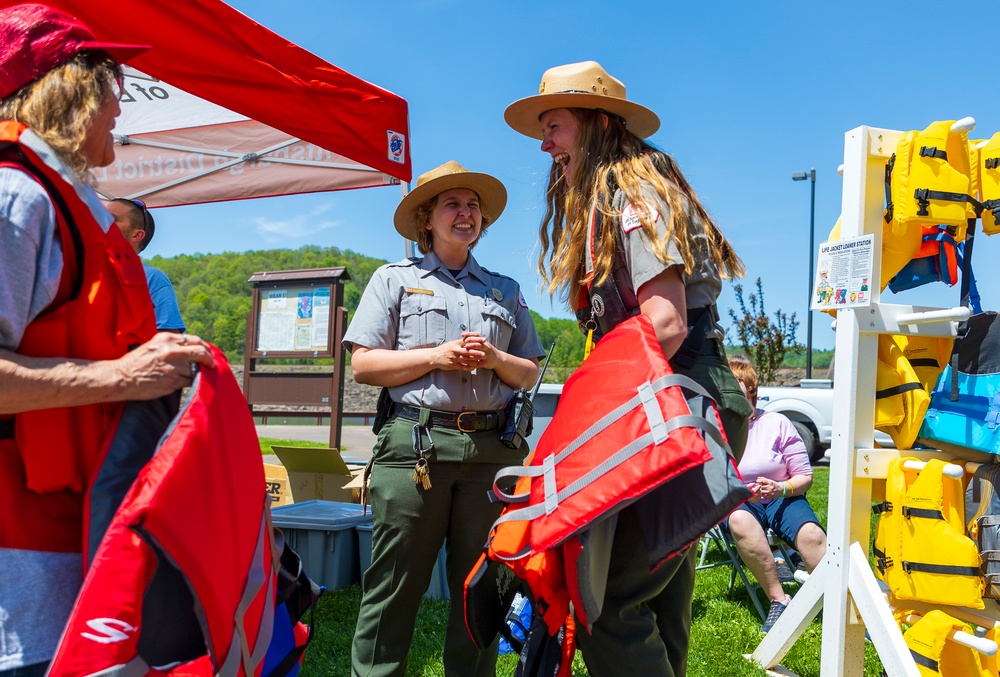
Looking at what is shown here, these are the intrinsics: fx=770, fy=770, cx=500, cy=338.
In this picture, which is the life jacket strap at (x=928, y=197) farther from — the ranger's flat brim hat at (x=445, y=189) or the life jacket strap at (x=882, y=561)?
the ranger's flat brim hat at (x=445, y=189)

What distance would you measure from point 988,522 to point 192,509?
8.31ft

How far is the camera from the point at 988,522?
2.58 metres

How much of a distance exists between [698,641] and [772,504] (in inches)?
42.7

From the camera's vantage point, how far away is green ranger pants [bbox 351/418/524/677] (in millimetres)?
2713

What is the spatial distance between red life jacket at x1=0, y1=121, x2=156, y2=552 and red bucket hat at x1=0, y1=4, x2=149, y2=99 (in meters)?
0.14

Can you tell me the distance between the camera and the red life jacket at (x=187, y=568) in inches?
47.9

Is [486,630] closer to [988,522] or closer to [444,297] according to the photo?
[444,297]

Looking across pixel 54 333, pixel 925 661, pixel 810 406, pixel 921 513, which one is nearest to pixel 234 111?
pixel 54 333

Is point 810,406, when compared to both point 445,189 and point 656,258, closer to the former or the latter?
point 445,189

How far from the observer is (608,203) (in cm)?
212

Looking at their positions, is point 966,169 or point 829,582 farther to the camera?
point 829,582

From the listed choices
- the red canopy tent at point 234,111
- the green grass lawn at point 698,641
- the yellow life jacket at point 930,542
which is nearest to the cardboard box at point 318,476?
the green grass lawn at point 698,641

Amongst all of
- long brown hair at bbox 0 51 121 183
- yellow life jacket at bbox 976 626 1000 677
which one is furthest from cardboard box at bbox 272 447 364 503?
long brown hair at bbox 0 51 121 183

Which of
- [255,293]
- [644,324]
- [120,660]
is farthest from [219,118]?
[120,660]
